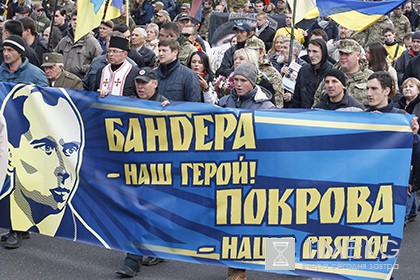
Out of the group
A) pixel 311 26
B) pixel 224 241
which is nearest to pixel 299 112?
pixel 224 241

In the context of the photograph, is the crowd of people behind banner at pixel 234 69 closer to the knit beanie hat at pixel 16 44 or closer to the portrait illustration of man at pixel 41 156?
the knit beanie hat at pixel 16 44

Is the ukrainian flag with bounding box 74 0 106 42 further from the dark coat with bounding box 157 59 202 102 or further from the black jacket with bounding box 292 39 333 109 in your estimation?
the black jacket with bounding box 292 39 333 109

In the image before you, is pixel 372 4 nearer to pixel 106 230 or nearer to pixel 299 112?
pixel 299 112

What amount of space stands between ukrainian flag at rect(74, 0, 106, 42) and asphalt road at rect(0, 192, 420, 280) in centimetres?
272

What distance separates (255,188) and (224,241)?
0.48 m

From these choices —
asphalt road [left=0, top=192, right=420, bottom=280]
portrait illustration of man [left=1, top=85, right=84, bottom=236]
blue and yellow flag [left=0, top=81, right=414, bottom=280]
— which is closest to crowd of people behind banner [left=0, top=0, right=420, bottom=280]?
asphalt road [left=0, top=192, right=420, bottom=280]

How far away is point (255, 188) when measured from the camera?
7.16 m

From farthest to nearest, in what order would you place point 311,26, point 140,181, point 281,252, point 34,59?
point 311,26 → point 34,59 → point 140,181 → point 281,252

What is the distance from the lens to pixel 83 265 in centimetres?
803

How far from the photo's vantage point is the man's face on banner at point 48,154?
7.96 metres

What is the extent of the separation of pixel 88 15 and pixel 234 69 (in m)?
1.79

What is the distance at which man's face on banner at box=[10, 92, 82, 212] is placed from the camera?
26.1ft

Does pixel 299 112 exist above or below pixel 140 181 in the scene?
→ above

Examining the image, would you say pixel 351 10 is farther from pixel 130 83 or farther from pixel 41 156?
pixel 41 156
